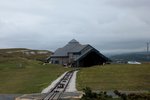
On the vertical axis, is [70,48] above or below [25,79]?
above

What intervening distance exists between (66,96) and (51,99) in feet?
6.15

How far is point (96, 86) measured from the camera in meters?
40.8

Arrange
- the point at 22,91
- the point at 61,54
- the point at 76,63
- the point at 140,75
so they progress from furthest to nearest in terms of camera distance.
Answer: the point at 61,54 → the point at 76,63 → the point at 140,75 → the point at 22,91

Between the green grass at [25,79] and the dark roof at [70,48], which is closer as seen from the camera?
the green grass at [25,79]

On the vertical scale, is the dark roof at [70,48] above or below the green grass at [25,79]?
above

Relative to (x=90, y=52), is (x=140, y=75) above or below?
below

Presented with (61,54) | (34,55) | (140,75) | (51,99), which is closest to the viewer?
(51,99)

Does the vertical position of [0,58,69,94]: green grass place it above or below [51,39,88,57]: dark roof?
below

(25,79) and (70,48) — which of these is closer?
(25,79)

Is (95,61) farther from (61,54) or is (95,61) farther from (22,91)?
(22,91)

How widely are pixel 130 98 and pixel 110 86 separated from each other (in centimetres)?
1273

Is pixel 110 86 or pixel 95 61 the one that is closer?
pixel 110 86

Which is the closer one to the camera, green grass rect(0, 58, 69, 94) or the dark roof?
green grass rect(0, 58, 69, 94)

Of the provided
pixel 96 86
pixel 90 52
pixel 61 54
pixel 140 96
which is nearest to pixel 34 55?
pixel 61 54
